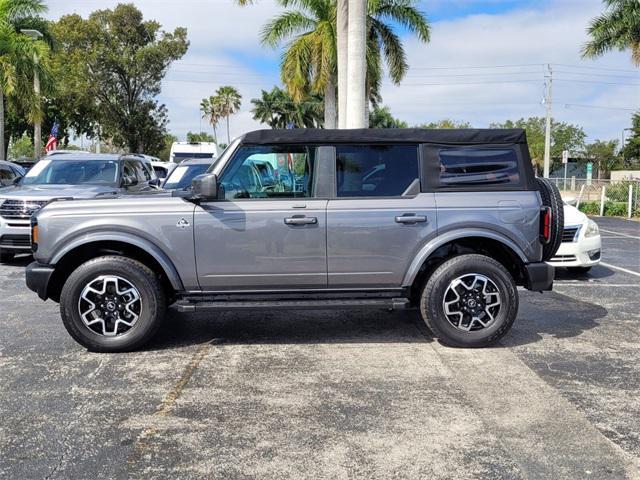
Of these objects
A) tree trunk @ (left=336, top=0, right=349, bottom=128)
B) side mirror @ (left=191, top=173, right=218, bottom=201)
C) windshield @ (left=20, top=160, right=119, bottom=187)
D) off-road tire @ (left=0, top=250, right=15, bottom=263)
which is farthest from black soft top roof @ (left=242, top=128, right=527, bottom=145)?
tree trunk @ (left=336, top=0, right=349, bottom=128)

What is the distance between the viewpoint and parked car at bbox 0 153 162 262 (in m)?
10.2

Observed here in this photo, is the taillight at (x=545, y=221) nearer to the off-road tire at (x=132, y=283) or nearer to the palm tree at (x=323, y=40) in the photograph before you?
the off-road tire at (x=132, y=283)

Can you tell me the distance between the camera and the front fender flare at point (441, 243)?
5.62 metres

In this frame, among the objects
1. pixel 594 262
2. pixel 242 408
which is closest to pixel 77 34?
pixel 594 262

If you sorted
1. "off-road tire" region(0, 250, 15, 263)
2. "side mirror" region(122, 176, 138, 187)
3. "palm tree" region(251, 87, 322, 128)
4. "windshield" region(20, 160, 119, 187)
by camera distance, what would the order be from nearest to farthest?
"off-road tire" region(0, 250, 15, 263), "windshield" region(20, 160, 119, 187), "side mirror" region(122, 176, 138, 187), "palm tree" region(251, 87, 322, 128)

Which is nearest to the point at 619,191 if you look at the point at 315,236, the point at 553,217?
the point at 553,217

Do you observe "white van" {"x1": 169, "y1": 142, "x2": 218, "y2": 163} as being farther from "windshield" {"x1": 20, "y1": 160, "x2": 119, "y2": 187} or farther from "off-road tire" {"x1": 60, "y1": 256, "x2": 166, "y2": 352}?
"off-road tire" {"x1": 60, "y1": 256, "x2": 166, "y2": 352}

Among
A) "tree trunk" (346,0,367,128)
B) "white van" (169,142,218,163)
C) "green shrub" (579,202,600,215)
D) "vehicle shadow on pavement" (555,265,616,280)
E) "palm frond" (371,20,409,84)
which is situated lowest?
"vehicle shadow on pavement" (555,265,616,280)

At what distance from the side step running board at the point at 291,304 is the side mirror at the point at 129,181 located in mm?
6469

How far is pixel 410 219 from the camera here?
5598 mm

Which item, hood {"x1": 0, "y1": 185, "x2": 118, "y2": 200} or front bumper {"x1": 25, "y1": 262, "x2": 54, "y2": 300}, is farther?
hood {"x1": 0, "y1": 185, "x2": 118, "y2": 200}

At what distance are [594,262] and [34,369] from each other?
7.56 m

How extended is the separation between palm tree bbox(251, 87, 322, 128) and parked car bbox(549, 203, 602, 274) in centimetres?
5687

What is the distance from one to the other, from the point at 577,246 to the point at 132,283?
6377mm
